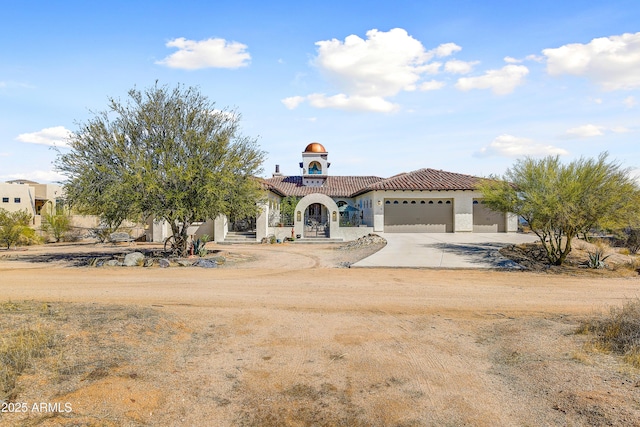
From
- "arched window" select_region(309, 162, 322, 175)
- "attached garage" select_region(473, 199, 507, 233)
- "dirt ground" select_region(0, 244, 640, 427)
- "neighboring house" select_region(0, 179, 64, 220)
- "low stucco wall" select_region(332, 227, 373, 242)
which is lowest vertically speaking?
"dirt ground" select_region(0, 244, 640, 427)

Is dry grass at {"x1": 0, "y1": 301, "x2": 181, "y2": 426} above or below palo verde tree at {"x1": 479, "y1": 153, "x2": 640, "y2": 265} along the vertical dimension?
below

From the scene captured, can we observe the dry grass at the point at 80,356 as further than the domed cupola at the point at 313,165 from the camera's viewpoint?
No

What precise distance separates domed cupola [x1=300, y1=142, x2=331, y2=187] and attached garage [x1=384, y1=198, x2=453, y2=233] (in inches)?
542

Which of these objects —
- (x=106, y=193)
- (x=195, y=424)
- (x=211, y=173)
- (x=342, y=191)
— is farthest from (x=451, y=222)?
(x=195, y=424)

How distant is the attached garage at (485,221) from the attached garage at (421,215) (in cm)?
195

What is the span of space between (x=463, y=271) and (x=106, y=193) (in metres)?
14.7

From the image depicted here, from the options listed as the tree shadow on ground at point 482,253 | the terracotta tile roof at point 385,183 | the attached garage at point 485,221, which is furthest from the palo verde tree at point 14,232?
the attached garage at point 485,221

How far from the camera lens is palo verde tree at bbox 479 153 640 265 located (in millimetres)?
16953

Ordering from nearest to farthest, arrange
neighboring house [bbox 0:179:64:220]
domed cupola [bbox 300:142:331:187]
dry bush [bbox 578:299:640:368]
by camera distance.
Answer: dry bush [bbox 578:299:640:368] → neighboring house [bbox 0:179:64:220] → domed cupola [bbox 300:142:331:187]

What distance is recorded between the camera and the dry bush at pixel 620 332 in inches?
267

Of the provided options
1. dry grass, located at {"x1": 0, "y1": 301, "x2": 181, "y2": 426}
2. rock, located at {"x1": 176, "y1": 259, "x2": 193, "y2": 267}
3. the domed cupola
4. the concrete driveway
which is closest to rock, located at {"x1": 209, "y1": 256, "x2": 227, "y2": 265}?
rock, located at {"x1": 176, "y1": 259, "x2": 193, "y2": 267}

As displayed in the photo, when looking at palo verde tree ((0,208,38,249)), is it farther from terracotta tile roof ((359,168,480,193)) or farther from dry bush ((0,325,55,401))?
dry bush ((0,325,55,401))

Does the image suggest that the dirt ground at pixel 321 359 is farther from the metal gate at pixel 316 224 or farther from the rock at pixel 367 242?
the metal gate at pixel 316 224

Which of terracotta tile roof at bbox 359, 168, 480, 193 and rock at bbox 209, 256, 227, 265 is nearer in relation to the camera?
rock at bbox 209, 256, 227, 265
